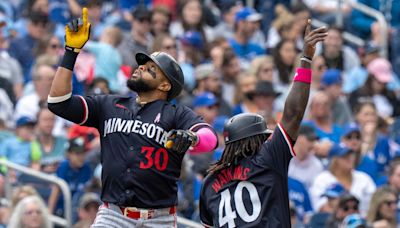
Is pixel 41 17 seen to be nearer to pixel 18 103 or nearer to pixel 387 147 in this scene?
pixel 18 103

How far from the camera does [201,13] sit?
17.2 metres

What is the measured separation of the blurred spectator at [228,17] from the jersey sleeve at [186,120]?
28.4ft

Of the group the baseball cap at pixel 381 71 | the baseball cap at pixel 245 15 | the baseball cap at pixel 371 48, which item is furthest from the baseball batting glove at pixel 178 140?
the baseball cap at pixel 245 15

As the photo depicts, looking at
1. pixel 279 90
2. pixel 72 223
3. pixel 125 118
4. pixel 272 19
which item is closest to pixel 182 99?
pixel 279 90

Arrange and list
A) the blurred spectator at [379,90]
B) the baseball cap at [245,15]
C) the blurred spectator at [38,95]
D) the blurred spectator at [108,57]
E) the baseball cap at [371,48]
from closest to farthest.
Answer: the blurred spectator at [38,95] → the blurred spectator at [108,57] → the blurred spectator at [379,90] → the baseball cap at [371,48] → the baseball cap at [245,15]

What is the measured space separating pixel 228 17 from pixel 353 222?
6889 millimetres

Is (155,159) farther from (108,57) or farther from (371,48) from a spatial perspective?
(371,48)

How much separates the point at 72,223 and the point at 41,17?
13.8ft

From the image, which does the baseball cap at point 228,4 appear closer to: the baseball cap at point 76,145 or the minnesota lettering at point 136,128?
the baseball cap at point 76,145

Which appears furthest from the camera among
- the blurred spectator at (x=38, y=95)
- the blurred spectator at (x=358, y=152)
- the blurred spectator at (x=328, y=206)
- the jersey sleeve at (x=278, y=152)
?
the blurred spectator at (x=38, y=95)

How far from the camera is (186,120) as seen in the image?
8633mm

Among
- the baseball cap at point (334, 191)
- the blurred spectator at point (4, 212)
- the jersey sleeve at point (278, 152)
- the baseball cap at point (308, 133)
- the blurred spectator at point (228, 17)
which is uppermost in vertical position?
the blurred spectator at point (228, 17)

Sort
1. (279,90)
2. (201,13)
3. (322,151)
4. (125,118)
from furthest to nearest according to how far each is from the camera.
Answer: (201,13)
(279,90)
(322,151)
(125,118)

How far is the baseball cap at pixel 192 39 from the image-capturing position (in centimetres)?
1605
